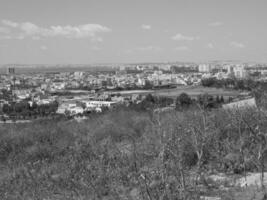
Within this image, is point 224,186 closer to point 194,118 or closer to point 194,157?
point 194,157

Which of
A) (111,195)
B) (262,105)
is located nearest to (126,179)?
(111,195)

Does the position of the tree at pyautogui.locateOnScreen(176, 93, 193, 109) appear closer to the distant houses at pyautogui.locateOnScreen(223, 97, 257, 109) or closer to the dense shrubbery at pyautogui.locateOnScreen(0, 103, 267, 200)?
the distant houses at pyautogui.locateOnScreen(223, 97, 257, 109)

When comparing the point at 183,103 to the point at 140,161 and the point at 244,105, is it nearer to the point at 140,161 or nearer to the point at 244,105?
the point at 244,105

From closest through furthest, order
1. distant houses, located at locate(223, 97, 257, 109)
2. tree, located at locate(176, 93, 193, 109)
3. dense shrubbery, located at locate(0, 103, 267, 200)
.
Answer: dense shrubbery, located at locate(0, 103, 267, 200) → distant houses, located at locate(223, 97, 257, 109) → tree, located at locate(176, 93, 193, 109)

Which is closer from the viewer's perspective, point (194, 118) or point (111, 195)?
point (111, 195)

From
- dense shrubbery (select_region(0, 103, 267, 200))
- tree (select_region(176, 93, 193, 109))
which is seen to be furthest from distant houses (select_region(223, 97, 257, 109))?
tree (select_region(176, 93, 193, 109))

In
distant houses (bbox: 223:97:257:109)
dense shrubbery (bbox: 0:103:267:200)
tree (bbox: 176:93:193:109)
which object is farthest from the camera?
tree (bbox: 176:93:193:109)

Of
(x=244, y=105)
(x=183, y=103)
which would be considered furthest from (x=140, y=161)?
(x=183, y=103)

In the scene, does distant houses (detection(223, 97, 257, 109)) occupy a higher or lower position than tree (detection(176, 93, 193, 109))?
higher

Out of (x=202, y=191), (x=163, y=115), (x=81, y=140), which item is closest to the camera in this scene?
(x=202, y=191)
